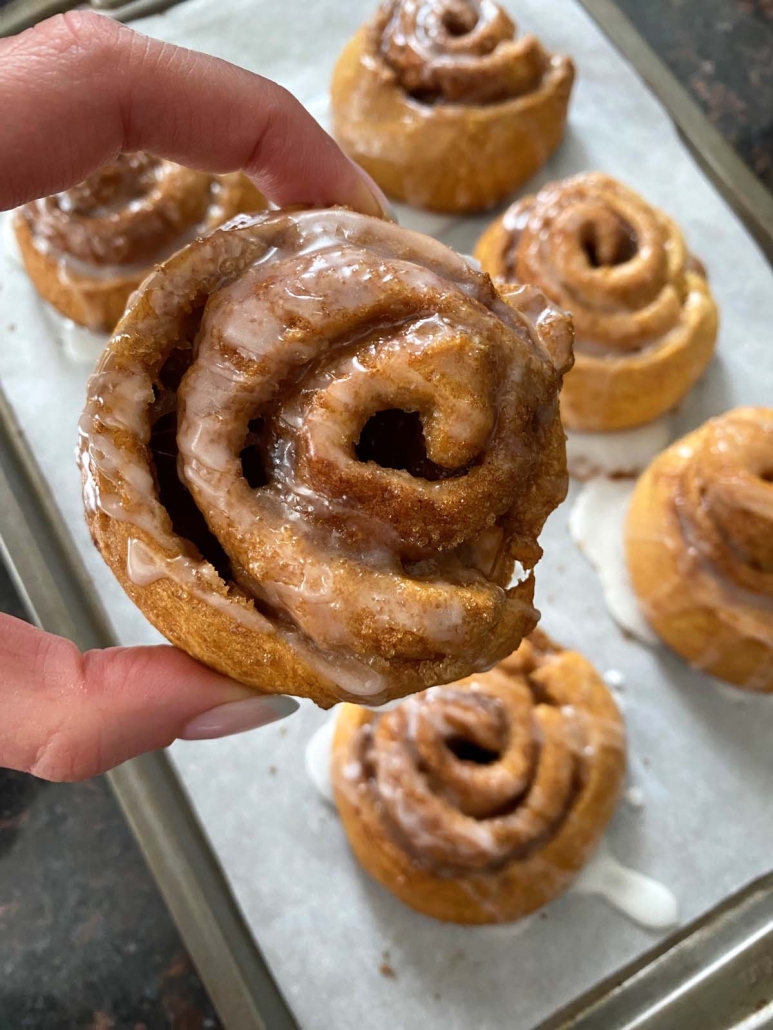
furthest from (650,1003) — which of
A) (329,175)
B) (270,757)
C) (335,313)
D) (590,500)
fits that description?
(329,175)

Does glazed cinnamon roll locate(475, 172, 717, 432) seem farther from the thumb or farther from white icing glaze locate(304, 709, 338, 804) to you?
the thumb

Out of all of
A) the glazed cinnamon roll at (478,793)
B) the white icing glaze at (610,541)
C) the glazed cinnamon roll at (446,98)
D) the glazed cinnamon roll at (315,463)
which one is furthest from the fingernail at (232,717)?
the glazed cinnamon roll at (446,98)

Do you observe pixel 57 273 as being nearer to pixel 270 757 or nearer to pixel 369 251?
pixel 270 757

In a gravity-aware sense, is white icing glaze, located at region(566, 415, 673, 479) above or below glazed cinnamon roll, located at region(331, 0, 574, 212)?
below

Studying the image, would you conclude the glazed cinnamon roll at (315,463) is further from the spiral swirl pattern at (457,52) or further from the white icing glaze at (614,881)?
the spiral swirl pattern at (457,52)

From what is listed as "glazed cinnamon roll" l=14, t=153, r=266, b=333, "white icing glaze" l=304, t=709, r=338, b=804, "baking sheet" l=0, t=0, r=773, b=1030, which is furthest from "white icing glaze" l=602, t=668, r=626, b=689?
"glazed cinnamon roll" l=14, t=153, r=266, b=333

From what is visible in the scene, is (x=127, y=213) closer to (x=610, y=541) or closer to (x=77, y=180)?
(x=77, y=180)

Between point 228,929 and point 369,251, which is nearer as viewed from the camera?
point 369,251
